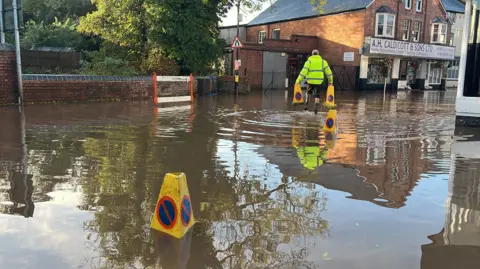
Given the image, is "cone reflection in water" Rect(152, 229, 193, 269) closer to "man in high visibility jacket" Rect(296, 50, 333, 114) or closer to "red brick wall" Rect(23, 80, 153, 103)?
"man in high visibility jacket" Rect(296, 50, 333, 114)

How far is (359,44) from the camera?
32.0 m

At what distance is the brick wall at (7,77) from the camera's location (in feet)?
41.8

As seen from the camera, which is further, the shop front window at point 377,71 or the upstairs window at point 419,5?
the upstairs window at point 419,5

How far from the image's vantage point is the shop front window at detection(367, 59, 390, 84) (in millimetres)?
34281

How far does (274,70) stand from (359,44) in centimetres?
666

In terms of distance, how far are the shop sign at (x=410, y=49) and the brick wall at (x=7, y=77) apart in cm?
2535

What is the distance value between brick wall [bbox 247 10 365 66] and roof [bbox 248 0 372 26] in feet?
1.48

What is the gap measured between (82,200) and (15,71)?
10228 millimetres

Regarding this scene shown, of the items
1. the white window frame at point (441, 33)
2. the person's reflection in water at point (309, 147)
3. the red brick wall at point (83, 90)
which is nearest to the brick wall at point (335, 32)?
the white window frame at point (441, 33)

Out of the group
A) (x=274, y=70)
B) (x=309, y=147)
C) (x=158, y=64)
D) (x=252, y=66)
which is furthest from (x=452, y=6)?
(x=309, y=147)

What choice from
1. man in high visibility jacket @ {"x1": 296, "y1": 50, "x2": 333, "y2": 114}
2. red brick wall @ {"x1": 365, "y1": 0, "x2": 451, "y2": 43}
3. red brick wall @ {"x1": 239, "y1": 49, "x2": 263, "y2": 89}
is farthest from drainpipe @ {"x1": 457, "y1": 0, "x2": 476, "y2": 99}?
red brick wall @ {"x1": 365, "y1": 0, "x2": 451, "y2": 43}

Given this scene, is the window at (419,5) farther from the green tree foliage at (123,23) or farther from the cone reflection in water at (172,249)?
the cone reflection in water at (172,249)

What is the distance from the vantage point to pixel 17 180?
528 cm

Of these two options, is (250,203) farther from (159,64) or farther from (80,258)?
(159,64)
